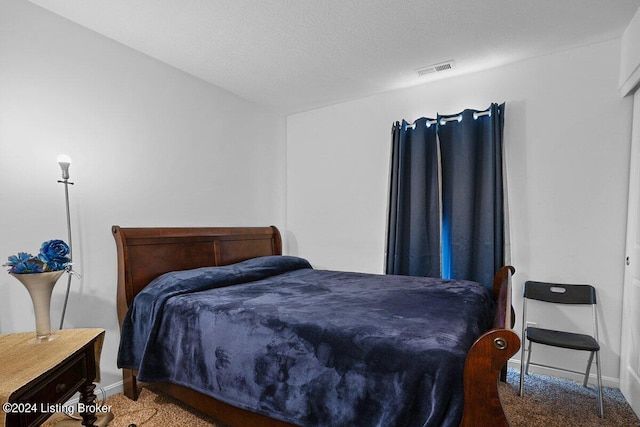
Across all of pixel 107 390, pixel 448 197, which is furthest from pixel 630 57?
pixel 107 390

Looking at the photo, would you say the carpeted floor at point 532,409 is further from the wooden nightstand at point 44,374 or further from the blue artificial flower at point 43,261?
the blue artificial flower at point 43,261

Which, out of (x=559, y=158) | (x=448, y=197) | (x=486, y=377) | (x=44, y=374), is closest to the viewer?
(x=486, y=377)

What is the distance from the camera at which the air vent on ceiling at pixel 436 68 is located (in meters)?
2.78

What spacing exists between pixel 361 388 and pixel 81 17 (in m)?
2.76

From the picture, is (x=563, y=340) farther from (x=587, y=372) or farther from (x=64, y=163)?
(x=64, y=163)

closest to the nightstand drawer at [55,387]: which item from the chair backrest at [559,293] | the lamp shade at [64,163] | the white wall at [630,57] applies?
the lamp shade at [64,163]

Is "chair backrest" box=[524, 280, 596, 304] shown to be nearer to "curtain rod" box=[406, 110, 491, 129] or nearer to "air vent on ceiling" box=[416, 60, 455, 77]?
"curtain rod" box=[406, 110, 491, 129]

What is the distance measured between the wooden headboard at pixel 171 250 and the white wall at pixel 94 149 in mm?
123

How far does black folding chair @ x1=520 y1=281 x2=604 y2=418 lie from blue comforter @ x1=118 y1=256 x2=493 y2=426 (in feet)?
1.59

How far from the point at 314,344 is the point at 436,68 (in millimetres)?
2560

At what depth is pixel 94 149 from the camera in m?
2.26

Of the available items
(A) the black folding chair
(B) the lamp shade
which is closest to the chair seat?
(A) the black folding chair

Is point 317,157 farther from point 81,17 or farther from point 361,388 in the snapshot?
point 361,388

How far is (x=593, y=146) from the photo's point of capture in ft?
8.05
